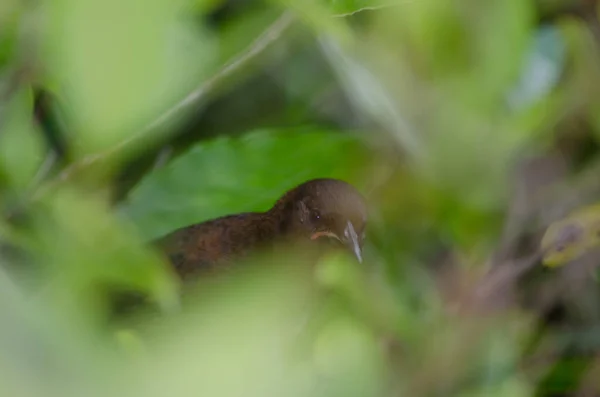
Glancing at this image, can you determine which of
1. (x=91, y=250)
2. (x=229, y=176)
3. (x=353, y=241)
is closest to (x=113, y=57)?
(x=91, y=250)

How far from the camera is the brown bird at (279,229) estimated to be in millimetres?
613

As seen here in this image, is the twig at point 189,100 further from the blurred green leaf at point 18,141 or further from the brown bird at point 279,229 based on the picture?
the brown bird at point 279,229

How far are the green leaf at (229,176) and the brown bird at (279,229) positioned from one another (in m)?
0.11

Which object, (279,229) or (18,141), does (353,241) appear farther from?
(18,141)

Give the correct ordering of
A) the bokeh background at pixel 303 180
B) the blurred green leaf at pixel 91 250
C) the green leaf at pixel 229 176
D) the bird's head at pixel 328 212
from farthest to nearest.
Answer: the bird's head at pixel 328 212, the green leaf at pixel 229 176, the blurred green leaf at pixel 91 250, the bokeh background at pixel 303 180

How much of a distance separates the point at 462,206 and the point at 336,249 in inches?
5.1

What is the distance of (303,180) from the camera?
0.53 m

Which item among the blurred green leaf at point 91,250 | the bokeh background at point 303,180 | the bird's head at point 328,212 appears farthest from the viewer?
the bird's head at point 328,212

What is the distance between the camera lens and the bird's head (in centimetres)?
61

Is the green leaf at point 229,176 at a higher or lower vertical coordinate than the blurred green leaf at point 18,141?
higher

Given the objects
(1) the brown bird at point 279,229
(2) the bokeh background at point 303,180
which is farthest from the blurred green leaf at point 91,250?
(1) the brown bird at point 279,229

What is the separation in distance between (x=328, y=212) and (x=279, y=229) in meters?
0.10

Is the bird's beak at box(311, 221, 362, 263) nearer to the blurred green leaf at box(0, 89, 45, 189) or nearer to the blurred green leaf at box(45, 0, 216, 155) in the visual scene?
the blurred green leaf at box(0, 89, 45, 189)

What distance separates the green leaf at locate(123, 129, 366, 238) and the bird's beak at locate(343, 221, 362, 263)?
0.11 metres
